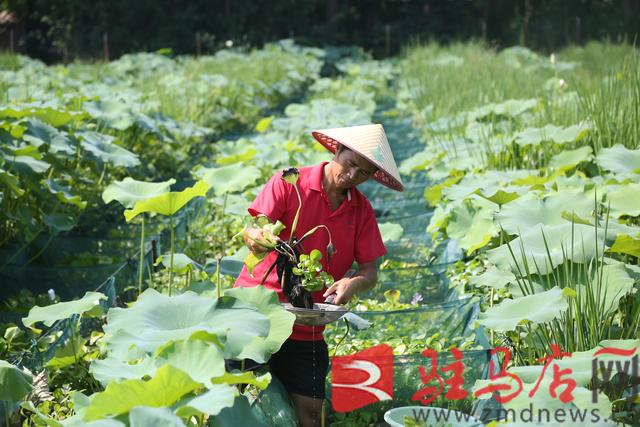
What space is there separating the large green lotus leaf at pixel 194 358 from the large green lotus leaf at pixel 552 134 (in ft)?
9.78

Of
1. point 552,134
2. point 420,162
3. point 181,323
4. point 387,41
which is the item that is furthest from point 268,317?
point 387,41

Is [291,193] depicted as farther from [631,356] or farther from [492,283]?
[631,356]

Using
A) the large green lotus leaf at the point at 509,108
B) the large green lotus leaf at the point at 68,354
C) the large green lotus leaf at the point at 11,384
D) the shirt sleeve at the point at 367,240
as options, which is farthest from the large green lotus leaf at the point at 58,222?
the large green lotus leaf at the point at 509,108

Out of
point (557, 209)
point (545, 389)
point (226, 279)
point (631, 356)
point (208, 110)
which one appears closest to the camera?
point (545, 389)

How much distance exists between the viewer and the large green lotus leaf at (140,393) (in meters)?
1.73

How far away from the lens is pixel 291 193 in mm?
2695

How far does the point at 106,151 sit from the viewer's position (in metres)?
4.84

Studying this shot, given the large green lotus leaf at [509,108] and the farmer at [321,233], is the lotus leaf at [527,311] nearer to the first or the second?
the farmer at [321,233]

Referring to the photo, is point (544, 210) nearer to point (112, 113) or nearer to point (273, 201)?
point (273, 201)

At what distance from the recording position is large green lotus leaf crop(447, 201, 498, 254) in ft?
11.1

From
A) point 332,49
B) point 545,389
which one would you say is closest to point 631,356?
point 545,389

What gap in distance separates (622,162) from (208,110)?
5051 millimetres

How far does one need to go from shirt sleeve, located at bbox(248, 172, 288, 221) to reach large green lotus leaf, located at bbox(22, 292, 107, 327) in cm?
52

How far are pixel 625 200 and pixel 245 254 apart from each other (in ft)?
4.50
